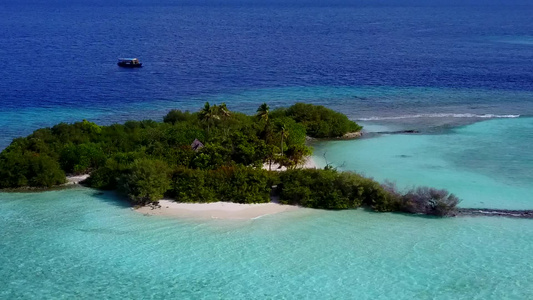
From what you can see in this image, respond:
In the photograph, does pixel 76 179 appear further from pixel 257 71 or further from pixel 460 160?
pixel 257 71

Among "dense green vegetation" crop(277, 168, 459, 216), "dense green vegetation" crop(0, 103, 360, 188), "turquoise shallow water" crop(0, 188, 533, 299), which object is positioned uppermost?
"dense green vegetation" crop(0, 103, 360, 188)

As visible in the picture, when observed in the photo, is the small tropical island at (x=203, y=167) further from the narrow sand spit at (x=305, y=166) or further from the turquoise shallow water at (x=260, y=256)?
the turquoise shallow water at (x=260, y=256)

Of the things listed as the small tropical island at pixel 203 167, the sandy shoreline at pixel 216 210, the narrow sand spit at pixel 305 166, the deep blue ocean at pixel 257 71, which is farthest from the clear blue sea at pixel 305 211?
the narrow sand spit at pixel 305 166

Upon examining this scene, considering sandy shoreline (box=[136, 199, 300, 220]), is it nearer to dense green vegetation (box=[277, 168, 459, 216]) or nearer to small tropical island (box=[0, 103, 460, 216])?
small tropical island (box=[0, 103, 460, 216])

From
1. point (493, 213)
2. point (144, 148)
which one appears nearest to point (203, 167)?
point (144, 148)

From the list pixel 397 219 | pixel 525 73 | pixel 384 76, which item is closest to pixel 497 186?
pixel 397 219

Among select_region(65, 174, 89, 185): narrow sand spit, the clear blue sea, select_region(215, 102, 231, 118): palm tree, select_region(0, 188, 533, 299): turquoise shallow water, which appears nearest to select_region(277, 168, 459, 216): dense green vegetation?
select_region(0, 188, 533, 299): turquoise shallow water
